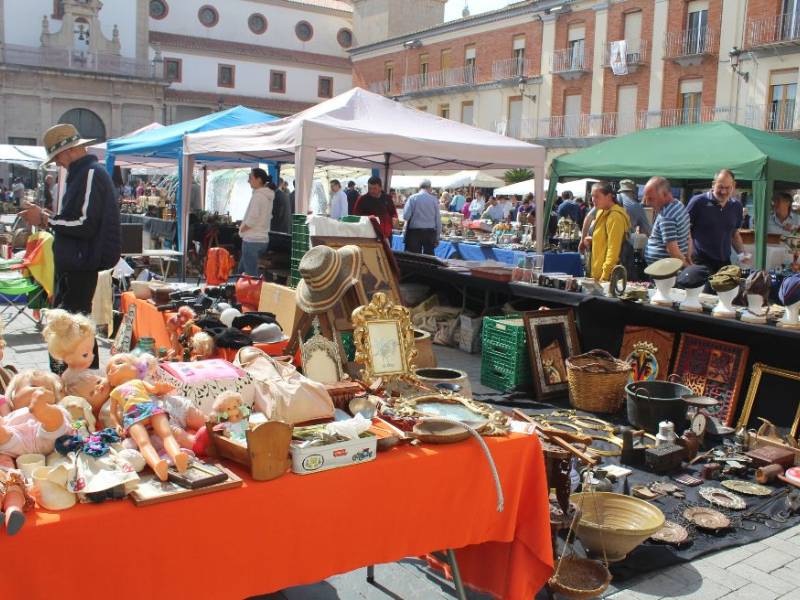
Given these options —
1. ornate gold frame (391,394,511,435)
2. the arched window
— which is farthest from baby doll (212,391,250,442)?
the arched window

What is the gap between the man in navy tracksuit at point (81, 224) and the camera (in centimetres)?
446

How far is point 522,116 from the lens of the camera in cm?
3322

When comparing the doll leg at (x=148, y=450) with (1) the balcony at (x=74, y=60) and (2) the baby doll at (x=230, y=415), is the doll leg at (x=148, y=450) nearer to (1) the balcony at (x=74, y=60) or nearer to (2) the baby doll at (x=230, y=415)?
(2) the baby doll at (x=230, y=415)

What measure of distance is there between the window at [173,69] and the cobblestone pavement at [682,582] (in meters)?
45.3

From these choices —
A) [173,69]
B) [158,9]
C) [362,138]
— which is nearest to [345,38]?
[158,9]

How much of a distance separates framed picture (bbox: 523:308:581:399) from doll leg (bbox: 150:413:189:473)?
4.01 meters

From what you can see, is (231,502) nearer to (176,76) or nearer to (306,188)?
(306,188)

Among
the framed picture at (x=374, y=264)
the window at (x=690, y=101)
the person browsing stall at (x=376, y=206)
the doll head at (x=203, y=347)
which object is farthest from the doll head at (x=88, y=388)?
the window at (x=690, y=101)

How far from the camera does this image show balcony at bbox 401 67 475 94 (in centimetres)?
3584

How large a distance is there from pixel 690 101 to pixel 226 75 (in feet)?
95.7

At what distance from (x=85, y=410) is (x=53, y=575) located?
1.86 ft

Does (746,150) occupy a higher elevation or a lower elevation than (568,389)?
higher

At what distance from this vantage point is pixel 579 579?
2.89m

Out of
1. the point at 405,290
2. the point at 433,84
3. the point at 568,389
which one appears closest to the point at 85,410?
the point at 568,389
